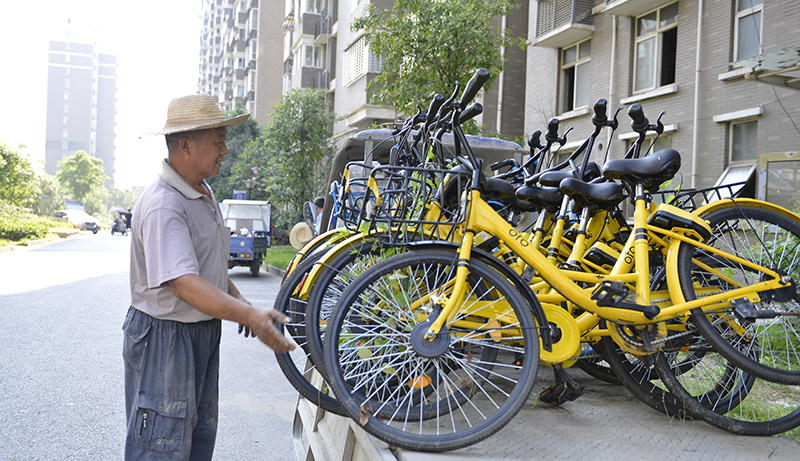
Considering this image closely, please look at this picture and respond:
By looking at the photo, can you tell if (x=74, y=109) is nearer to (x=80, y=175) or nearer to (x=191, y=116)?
(x=80, y=175)

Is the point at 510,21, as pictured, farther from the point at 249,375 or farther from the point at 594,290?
the point at 594,290

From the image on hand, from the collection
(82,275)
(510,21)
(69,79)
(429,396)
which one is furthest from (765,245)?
(69,79)

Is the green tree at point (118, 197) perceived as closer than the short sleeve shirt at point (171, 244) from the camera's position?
No

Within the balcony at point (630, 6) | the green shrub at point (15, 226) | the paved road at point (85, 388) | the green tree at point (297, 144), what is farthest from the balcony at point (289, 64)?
the paved road at point (85, 388)

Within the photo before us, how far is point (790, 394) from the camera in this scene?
4.12 m

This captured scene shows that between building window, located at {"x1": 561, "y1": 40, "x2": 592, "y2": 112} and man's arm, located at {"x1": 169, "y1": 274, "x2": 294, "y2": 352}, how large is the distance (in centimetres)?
1585

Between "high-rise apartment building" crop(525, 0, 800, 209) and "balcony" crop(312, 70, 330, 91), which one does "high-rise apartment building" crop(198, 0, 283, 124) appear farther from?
"high-rise apartment building" crop(525, 0, 800, 209)

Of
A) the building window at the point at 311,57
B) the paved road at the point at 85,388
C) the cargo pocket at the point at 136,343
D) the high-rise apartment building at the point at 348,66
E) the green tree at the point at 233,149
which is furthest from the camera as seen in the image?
the green tree at the point at 233,149

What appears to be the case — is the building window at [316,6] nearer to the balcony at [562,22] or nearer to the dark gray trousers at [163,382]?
the balcony at [562,22]

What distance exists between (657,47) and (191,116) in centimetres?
1407

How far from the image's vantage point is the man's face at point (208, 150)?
110 inches

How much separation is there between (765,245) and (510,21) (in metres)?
19.1

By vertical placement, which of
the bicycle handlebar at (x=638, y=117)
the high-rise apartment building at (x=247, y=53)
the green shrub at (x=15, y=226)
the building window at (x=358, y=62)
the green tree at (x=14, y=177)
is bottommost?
the green shrub at (x=15, y=226)

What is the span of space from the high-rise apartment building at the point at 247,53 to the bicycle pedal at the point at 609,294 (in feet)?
138
